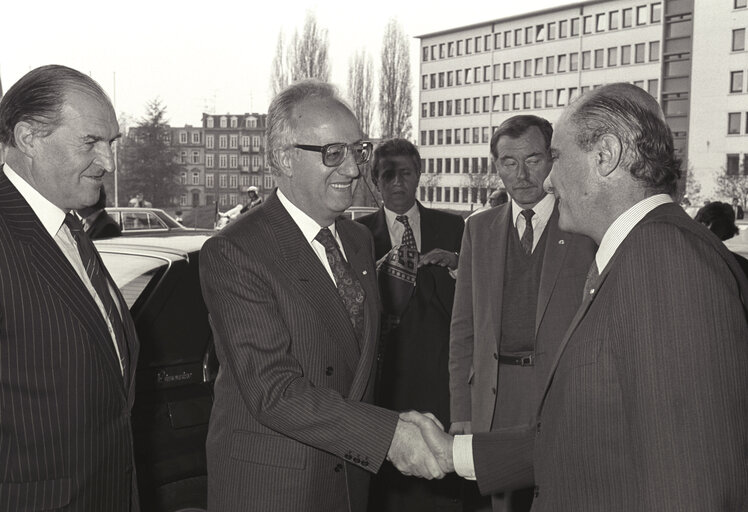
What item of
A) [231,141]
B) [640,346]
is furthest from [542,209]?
[231,141]

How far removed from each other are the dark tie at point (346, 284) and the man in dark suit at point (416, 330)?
1.79 m

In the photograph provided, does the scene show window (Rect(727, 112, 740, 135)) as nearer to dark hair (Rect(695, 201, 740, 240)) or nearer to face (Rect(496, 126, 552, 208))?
dark hair (Rect(695, 201, 740, 240))

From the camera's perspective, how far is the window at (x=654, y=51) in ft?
235

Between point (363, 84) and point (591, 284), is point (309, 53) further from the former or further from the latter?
point (591, 284)

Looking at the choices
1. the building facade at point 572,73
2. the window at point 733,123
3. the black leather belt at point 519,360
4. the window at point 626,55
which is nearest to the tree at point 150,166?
the building facade at point 572,73

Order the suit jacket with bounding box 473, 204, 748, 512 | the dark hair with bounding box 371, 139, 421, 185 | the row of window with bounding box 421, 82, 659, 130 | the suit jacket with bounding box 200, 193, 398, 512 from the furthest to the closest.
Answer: the row of window with bounding box 421, 82, 659, 130
the dark hair with bounding box 371, 139, 421, 185
the suit jacket with bounding box 200, 193, 398, 512
the suit jacket with bounding box 473, 204, 748, 512

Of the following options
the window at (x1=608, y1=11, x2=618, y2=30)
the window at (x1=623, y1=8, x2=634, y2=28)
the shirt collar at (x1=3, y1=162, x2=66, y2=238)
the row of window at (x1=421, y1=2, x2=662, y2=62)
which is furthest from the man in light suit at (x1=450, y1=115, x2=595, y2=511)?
the window at (x1=608, y1=11, x2=618, y2=30)

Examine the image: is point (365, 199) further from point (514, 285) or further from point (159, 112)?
point (514, 285)

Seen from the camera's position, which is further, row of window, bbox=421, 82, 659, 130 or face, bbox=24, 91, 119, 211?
row of window, bbox=421, 82, 659, 130

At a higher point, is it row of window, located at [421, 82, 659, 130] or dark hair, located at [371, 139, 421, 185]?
row of window, located at [421, 82, 659, 130]

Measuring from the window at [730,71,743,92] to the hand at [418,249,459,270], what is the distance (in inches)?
2637

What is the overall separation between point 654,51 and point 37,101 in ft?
249

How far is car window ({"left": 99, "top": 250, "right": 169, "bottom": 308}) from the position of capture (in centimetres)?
367

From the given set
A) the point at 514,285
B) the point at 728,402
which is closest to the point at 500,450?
the point at 728,402
